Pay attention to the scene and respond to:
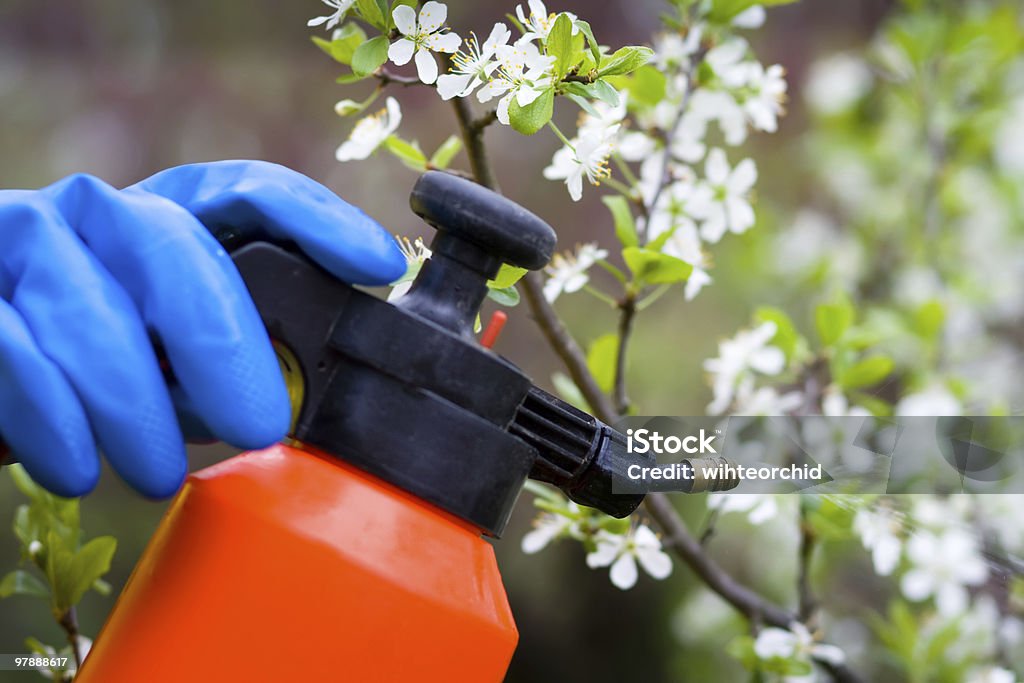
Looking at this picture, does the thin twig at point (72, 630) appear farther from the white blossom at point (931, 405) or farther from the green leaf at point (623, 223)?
the white blossom at point (931, 405)

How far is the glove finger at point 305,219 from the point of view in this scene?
0.33 metres

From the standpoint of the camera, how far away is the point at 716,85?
573 mm

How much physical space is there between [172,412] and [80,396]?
0.03 metres

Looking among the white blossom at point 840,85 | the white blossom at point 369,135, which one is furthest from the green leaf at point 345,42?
the white blossom at point 840,85

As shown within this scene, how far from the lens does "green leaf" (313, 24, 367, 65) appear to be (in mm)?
464

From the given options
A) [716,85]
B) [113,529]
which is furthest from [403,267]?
[113,529]

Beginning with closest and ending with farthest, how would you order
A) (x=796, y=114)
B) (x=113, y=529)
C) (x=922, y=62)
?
(x=922, y=62), (x=113, y=529), (x=796, y=114)

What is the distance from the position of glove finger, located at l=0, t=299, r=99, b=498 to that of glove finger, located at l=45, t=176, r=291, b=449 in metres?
0.04

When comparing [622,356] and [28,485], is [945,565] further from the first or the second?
[28,485]

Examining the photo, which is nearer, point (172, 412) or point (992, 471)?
point (172, 412)

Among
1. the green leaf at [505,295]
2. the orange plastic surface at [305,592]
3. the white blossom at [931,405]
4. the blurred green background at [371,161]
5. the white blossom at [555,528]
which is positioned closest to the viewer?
the orange plastic surface at [305,592]

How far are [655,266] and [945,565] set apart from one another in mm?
465

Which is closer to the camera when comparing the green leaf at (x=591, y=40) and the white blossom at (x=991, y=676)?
the green leaf at (x=591, y=40)

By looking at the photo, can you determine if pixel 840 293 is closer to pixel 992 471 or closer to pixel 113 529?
pixel 992 471
